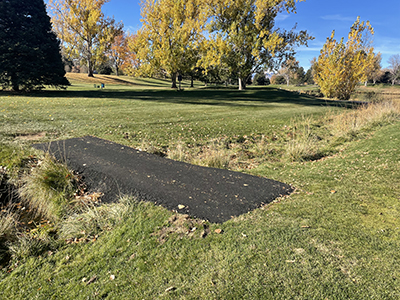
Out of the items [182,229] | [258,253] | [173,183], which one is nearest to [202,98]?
[173,183]

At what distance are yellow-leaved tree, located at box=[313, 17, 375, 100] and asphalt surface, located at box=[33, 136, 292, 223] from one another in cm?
2309

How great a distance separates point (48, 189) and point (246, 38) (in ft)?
90.3

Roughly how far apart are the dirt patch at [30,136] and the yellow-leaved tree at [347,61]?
24.6 metres

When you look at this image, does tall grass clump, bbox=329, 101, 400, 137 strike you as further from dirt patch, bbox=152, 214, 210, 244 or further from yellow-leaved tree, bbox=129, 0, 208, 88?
yellow-leaved tree, bbox=129, 0, 208, 88

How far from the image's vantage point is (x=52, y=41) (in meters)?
24.1

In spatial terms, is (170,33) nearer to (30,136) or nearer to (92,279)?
(30,136)

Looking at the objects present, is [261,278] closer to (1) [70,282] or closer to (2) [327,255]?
(2) [327,255]

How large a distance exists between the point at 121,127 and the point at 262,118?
7.92 meters

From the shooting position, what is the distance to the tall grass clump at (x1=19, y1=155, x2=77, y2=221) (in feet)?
18.0

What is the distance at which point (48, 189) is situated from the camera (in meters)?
5.80

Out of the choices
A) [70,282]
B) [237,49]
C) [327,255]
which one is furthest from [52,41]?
[327,255]

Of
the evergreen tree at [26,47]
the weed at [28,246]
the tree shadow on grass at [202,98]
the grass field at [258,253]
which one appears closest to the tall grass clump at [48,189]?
the weed at [28,246]

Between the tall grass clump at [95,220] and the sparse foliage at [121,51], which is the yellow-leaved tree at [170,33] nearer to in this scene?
the sparse foliage at [121,51]

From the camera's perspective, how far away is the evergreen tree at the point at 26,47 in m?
21.0
